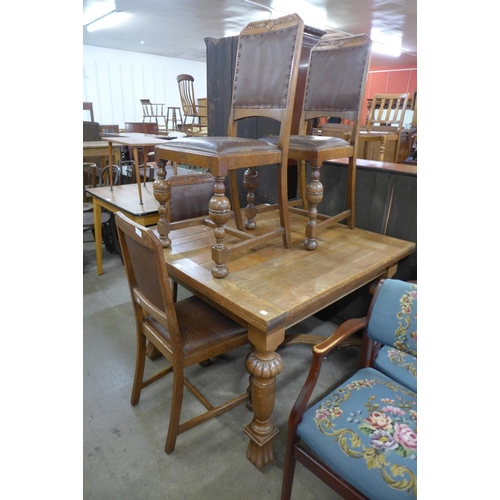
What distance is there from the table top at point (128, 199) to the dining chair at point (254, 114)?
1056 millimetres

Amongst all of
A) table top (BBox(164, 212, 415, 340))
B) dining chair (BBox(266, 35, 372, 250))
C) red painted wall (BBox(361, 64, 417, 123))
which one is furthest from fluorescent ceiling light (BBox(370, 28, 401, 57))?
table top (BBox(164, 212, 415, 340))

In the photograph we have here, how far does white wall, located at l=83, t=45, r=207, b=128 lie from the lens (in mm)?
9922

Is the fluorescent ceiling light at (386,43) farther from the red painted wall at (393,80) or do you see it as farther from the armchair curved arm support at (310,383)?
the armchair curved arm support at (310,383)

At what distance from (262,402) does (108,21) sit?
8.24 meters

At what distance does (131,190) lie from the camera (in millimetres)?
3186

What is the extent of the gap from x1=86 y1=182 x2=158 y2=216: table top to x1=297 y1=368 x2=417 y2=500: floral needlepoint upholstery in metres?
1.90

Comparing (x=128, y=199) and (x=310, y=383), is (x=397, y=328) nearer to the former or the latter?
(x=310, y=383)

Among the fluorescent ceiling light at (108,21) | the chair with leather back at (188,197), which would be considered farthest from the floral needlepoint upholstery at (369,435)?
the fluorescent ceiling light at (108,21)

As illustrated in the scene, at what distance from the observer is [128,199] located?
9.43 ft

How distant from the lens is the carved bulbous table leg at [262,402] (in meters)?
1.28

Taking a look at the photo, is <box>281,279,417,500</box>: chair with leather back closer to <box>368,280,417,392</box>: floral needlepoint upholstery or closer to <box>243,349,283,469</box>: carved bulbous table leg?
<box>368,280,417,392</box>: floral needlepoint upholstery
